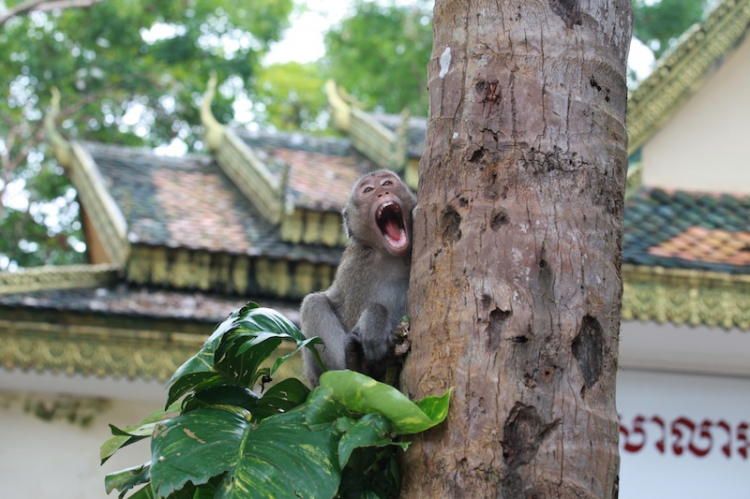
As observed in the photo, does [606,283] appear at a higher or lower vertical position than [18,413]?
higher

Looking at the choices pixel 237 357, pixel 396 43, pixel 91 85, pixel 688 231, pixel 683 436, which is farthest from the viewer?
pixel 396 43

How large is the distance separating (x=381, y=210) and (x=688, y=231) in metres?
3.63

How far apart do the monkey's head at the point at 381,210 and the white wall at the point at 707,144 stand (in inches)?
153

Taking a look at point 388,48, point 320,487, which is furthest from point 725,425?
point 388,48

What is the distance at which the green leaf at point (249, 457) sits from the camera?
95.8 inches

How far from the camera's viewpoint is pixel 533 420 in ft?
7.75

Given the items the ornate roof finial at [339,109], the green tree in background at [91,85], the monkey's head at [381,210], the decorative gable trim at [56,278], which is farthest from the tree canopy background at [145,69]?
the monkey's head at [381,210]

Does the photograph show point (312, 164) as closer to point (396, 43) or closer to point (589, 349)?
point (589, 349)

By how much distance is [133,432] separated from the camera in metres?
2.84

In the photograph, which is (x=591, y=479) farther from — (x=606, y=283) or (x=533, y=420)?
(x=606, y=283)

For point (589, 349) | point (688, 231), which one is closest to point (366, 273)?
point (589, 349)

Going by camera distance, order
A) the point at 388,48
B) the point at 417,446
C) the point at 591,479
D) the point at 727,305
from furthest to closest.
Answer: the point at 388,48 < the point at 727,305 < the point at 417,446 < the point at 591,479

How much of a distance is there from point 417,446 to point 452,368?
7.9 inches

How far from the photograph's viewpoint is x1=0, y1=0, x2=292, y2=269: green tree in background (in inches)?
628
